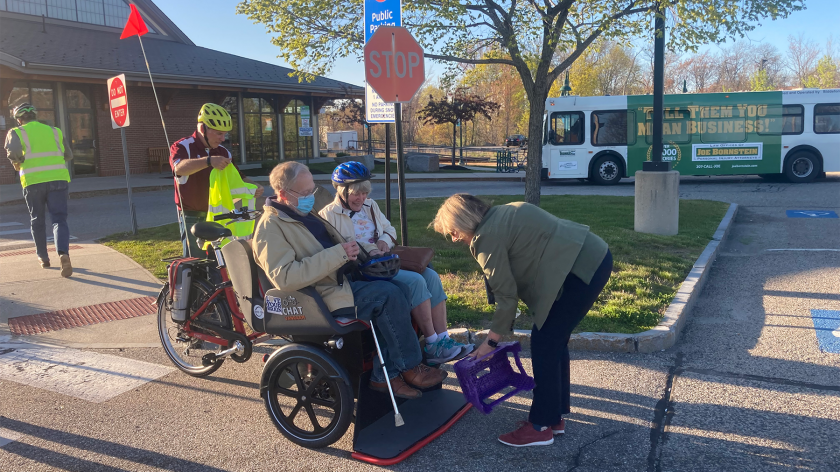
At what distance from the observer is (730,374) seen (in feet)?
15.5

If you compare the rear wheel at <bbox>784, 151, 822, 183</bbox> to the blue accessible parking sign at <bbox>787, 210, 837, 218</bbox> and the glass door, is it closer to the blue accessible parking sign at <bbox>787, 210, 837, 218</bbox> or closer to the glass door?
the blue accessible parking sign at <bbox>787, 210, 837, 218</bbox>

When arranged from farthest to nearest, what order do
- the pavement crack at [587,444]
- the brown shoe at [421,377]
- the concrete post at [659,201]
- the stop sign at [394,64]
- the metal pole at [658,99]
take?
the concrete post at [659,201] → the metal pole at [658,99] → the stop sign at [394,64] → the brown shoe at [421,377] → the pavement crack at [587,444]

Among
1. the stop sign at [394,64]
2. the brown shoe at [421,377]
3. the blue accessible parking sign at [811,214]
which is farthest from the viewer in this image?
the blue accessible parking sign at [811,214]

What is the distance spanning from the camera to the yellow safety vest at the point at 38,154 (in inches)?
303

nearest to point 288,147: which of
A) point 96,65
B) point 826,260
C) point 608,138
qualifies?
point 96,65

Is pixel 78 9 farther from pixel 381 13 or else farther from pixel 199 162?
pixel 199 162

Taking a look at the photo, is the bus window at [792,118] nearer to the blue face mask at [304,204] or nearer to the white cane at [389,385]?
the blue face mask at [304,204]

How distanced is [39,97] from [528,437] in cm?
2308

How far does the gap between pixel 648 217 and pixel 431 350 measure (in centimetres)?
693

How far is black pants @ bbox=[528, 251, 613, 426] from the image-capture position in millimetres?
3590

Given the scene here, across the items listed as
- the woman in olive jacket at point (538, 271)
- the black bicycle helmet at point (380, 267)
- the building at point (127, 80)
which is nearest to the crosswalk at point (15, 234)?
the building at point (127, 80)

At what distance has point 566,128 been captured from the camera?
22.0 meters

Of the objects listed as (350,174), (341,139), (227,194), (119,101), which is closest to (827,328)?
(350,174)

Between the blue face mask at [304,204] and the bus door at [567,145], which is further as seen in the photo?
the bus door at [567,145]
